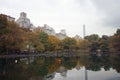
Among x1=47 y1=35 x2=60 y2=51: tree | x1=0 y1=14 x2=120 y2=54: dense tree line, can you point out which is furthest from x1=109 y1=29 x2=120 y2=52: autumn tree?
x1=47 y1=35 x2=60 y2=51: tree

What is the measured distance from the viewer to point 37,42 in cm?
7856

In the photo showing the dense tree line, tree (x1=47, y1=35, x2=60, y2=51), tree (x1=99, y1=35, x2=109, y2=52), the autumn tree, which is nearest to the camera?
the dense tree line

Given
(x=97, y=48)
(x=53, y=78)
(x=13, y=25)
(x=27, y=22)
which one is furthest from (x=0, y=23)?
(x=27, y=22)

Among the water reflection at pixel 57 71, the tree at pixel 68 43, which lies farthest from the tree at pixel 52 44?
the water reflection at pixel 57 71

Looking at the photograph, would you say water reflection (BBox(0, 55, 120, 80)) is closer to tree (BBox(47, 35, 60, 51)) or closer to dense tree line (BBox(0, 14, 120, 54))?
dense tree line (BBox(0, 14, 120, 54))

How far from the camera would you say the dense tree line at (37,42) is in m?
51.8

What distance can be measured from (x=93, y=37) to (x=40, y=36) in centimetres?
4970

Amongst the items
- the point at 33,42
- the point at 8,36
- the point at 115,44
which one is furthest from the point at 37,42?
the point at 115,44

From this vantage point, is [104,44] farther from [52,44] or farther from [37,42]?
[37,42]

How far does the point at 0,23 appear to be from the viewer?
49938 millimetres

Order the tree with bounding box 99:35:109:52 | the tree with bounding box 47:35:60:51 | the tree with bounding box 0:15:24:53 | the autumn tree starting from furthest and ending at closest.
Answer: the tree with bounding box 99:35:109:52, the tree with bounding box 47:35:60:51, the autumn tree, the tree with bounding box 0:15:24:53

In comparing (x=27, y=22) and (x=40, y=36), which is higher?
(x=27, y=22)

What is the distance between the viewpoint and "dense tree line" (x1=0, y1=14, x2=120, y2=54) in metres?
51.8

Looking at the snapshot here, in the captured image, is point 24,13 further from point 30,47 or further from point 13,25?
point 13,25
